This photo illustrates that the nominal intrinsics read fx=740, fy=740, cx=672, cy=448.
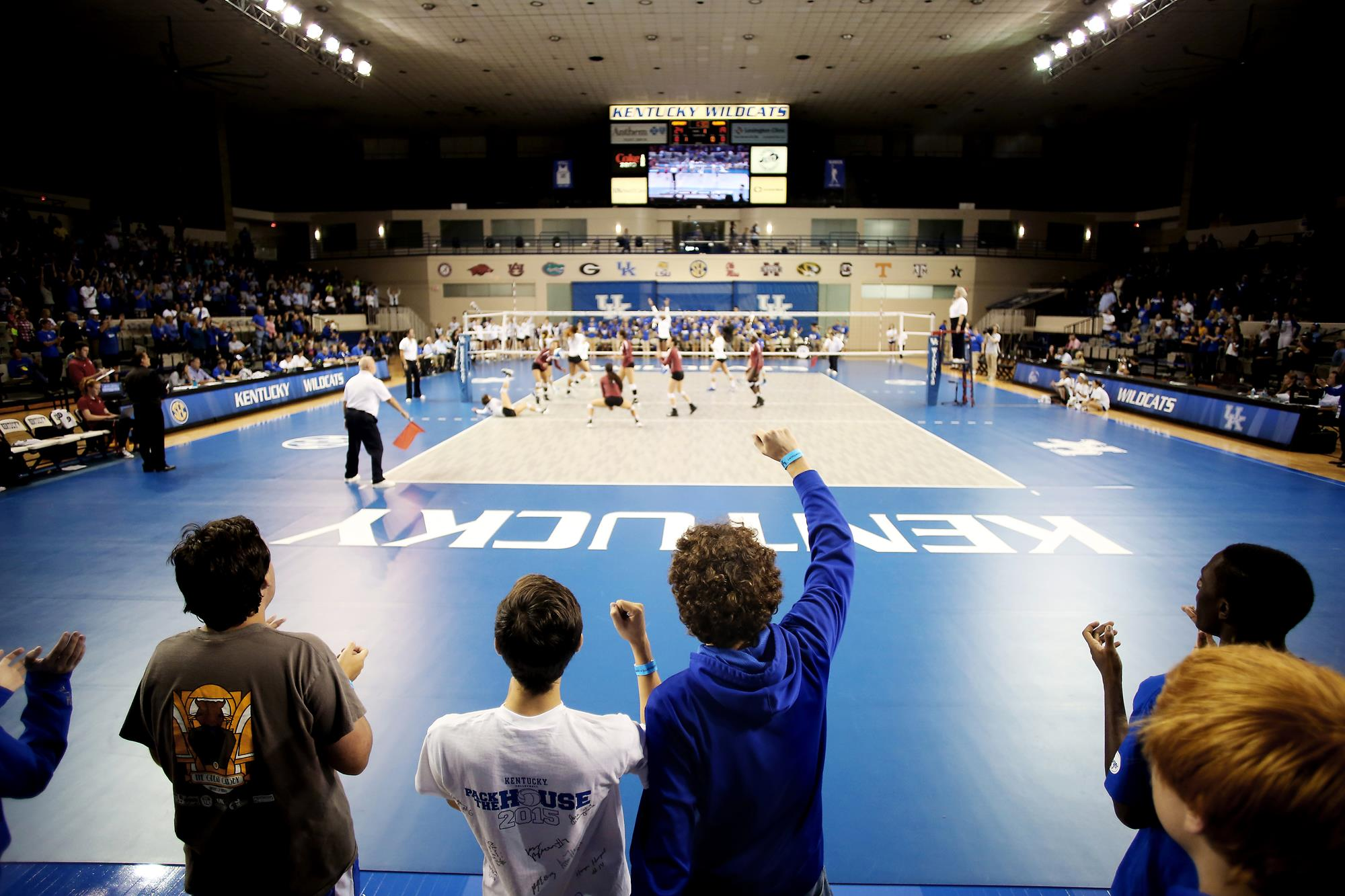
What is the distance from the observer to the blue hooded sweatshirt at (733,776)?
5.91 ft

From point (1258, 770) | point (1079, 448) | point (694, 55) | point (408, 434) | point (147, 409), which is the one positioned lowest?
point (1079, 448)

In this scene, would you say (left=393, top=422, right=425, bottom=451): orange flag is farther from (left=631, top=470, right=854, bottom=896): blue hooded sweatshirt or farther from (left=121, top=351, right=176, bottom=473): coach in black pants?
(left=631, top=470, right=854, bottom=896): blue hooded sweatshirt

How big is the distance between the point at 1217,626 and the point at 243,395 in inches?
739

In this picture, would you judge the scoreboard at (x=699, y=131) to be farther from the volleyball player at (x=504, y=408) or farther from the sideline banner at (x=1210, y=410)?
the volleyball player at (x=504, y=408)

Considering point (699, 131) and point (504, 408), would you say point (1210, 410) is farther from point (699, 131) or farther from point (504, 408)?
point (699, 131)

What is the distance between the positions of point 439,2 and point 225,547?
78.4 ft

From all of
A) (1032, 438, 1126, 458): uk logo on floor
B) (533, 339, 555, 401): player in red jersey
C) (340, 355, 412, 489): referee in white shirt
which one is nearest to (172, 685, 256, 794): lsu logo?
(340, 355, 412, 489): referee in white shirt

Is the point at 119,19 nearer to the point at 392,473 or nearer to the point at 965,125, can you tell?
the point at 392,473

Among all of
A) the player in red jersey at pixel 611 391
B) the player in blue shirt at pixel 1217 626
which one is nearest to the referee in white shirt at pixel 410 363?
the player in red jersey at pixel 611 391

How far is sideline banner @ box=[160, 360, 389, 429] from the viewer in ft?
48.4

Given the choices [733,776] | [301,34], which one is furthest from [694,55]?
[733,776]

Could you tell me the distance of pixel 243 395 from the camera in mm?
17000

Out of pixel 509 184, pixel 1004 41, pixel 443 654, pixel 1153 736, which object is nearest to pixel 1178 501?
pixel 443 654

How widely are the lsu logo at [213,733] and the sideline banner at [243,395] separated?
13547 millimetres
